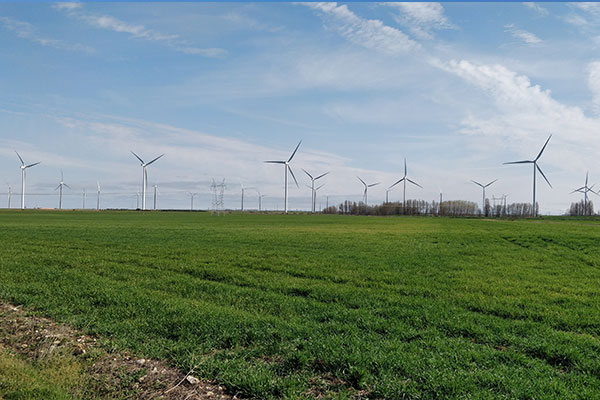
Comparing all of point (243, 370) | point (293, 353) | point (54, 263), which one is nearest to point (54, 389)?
point (243, 370)

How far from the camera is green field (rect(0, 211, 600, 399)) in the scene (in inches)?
296

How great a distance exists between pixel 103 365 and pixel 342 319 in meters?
5.40

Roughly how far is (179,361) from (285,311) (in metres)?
3.87

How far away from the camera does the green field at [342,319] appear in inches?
296

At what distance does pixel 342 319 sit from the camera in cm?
1099

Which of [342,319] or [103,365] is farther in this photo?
[342,319]

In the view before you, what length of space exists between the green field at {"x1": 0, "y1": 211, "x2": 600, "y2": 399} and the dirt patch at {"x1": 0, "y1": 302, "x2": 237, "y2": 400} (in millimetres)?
334

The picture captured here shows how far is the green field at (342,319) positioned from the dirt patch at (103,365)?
1.10 feet

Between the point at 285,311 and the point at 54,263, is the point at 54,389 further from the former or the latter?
the point at 54,263

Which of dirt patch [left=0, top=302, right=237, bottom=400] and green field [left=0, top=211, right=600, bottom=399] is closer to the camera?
dirt patch [left=0, top=302, right=237, bottom=400]

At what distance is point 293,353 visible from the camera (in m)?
8.57

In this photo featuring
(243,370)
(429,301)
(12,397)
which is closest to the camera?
(12,397)

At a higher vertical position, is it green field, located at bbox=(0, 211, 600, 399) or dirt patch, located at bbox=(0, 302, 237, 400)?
green field, located at bbox=(0, 211, 600, 399)

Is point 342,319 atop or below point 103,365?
atop
